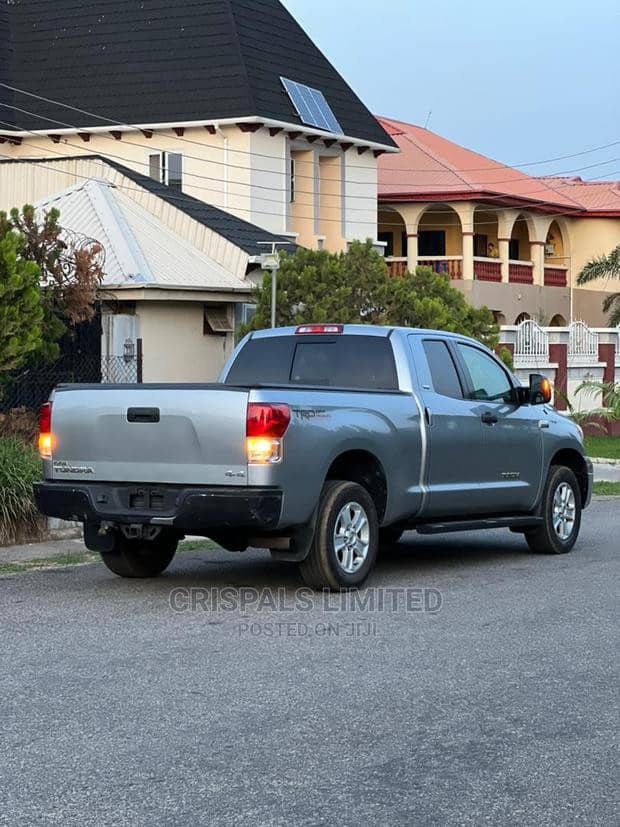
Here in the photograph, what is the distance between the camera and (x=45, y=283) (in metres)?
18.0

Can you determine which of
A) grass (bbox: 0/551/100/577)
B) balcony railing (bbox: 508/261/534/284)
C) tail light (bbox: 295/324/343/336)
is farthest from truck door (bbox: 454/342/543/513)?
balcony railing (bbox: 508/261/534/284)

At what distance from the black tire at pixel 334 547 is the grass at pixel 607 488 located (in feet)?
33.1

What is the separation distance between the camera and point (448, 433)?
11656 millimetres

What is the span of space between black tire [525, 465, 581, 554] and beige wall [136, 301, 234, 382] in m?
13.2

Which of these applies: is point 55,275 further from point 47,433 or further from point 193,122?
point 193,122

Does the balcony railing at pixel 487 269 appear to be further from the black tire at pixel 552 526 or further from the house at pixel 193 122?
the black tire at pixel 552 526

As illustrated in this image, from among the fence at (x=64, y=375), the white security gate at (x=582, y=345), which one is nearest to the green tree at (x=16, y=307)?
the fence at (x=64, y=375)

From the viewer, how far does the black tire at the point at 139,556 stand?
441 inches

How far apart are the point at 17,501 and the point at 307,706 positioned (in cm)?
724

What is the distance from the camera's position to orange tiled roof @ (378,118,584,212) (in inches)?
1775

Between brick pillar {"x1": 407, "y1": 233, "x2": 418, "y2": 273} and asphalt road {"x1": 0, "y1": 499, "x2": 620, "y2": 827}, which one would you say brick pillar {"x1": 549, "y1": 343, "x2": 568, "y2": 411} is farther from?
asphalt road {"x1": 0, "y1": 499, "x2": 620, "y2": 827}

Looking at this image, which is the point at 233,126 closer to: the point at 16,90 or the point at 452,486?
the point at 16,90

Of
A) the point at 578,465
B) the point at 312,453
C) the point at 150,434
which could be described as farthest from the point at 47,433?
the point at 578,465

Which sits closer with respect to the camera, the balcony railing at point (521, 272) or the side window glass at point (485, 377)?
the side window glass at point (485, 377)
